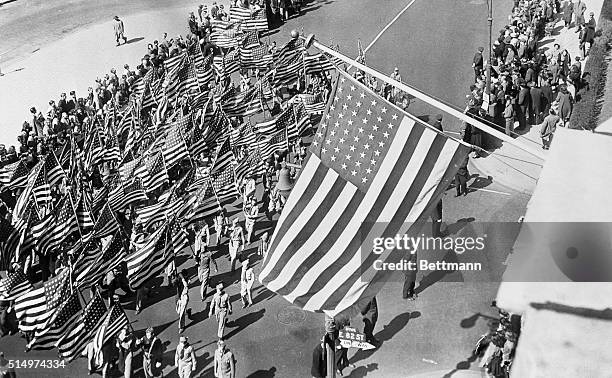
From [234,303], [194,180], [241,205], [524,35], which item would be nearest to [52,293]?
[234,303]

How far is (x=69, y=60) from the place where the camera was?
174 ft

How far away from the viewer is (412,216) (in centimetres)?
1371

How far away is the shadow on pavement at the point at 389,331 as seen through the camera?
72.4ft

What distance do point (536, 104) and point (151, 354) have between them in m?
18.8

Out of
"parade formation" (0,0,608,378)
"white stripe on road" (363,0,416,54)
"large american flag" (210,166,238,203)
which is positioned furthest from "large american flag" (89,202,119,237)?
"white stripe on road" (363,0,416,54)

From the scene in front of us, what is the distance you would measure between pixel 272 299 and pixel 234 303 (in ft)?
3.98

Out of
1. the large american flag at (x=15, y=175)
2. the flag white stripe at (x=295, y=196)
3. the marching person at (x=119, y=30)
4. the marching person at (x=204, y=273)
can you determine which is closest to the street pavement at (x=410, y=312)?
the marching person at (x=204, y=273)

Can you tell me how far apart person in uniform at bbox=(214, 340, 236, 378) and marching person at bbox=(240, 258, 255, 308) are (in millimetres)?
3877

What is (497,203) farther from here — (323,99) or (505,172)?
(323,99)

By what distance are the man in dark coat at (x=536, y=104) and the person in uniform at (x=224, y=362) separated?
Answer: 17782 millimetres

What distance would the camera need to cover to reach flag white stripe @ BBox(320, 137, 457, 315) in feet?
44.2

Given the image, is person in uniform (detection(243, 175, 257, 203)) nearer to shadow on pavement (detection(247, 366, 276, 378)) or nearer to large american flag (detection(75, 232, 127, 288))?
large american flag (detection(75, 232, 127, 288))

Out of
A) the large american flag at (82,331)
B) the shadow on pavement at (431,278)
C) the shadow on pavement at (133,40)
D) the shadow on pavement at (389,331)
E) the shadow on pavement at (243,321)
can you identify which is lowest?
the shadow on pavement at (243,321)

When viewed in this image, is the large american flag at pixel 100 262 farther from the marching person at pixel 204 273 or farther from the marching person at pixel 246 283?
the marching person at pixel 246 283
